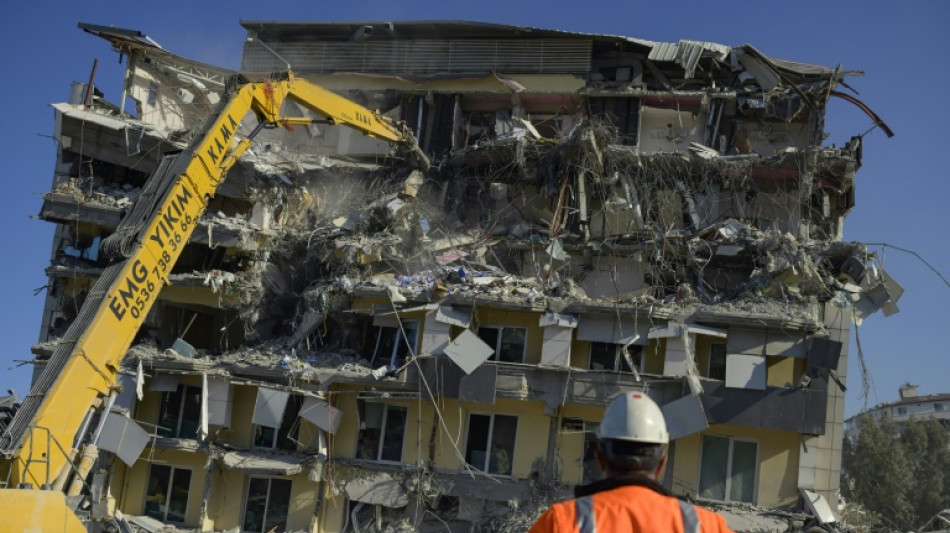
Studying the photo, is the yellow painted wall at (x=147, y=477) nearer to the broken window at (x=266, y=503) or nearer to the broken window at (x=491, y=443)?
the broken window at (x=266, y=503)

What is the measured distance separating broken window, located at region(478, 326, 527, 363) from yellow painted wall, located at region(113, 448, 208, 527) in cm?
843

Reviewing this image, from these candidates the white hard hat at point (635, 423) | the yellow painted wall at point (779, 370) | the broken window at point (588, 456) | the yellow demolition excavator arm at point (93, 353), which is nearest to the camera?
the white hard hat at point (635, 423)

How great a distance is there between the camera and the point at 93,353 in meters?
12.8

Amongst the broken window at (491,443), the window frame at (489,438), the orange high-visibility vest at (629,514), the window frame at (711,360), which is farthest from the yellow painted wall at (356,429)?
the orange high-visibility vest at (629,514)

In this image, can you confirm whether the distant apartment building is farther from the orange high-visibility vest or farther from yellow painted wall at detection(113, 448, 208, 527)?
the orange high-visibility vest

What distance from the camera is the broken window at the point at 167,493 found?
87.9 ft

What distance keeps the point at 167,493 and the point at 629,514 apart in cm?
2556

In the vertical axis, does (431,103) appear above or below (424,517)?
above

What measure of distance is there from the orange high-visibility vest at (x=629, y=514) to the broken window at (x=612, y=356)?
856 inches

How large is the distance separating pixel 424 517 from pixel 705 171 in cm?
1374

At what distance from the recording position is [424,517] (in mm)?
25203

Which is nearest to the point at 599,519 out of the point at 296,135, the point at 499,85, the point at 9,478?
the point at 9,478

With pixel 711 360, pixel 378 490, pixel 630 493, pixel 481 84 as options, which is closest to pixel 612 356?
pixel 711 360

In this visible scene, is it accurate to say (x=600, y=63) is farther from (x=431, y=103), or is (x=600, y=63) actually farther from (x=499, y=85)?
(x=431, y=103)
